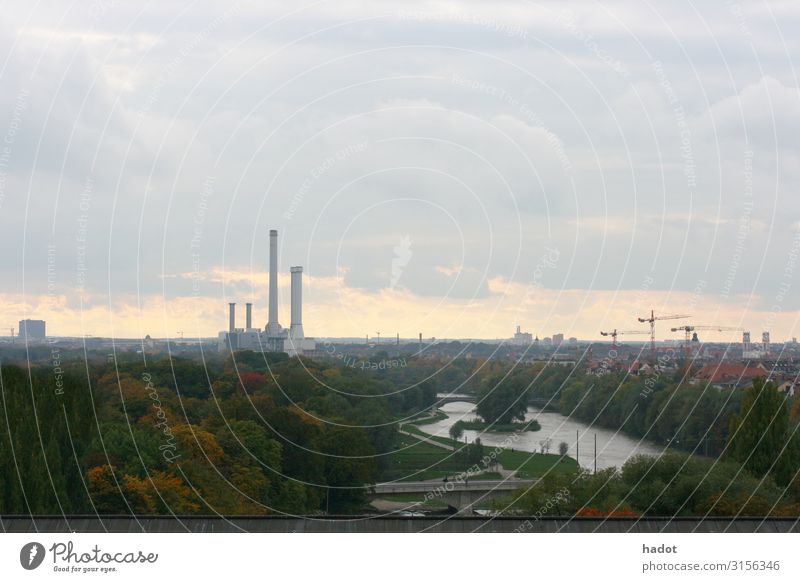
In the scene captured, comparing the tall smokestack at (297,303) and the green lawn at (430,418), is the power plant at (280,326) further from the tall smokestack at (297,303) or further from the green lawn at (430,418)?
the green lawn at (430,418)

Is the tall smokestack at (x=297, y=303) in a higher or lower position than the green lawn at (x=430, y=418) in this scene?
higher

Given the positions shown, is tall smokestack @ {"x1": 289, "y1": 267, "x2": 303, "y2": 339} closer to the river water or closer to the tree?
the river water

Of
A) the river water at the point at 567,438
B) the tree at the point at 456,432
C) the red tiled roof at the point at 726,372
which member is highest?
the red tiled roof at the point at 726,372

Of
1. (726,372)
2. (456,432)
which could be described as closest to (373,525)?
(456,432)

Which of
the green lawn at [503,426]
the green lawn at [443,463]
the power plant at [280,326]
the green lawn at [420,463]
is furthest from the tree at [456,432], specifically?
the power plant at [280,326]

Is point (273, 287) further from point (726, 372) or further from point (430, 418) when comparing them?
point (726, 372)

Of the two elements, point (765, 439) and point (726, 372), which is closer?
point (765, 439)

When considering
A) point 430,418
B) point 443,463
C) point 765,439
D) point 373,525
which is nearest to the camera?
point 373,525

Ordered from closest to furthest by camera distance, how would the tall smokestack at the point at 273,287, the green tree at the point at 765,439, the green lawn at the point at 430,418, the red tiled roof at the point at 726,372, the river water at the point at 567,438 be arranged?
the green tree at the point at 765,439 → the river water at the point at 567,438 → the green lawn at the point at 430,418 → the red tiled roof at the point at 726,372 → the tall smokestack at the point at 273,287

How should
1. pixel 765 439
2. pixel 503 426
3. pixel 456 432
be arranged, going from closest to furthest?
1. pixel 765 439
2. pixel 456 432
3. pixel 503 426
